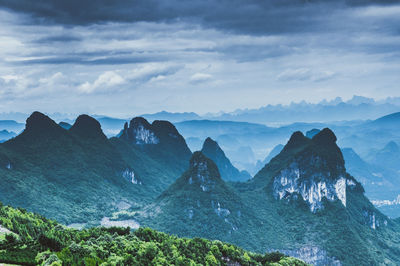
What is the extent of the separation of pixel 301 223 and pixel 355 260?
19.6 meters

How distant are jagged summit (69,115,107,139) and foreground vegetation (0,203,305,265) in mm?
114535

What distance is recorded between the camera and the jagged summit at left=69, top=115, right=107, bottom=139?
177 meters

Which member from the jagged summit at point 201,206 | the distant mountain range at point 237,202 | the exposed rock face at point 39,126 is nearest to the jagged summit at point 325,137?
the distant mountain range at point 237,202

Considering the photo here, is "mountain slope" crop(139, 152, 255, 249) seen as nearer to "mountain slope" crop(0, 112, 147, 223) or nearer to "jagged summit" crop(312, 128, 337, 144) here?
"mountain slope" crop(0, 112, 147, 223)

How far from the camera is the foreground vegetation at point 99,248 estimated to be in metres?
37.6

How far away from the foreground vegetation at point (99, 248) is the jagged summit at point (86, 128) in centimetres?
11454

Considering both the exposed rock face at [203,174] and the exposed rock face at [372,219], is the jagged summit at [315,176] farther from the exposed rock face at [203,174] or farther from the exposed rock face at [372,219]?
the exposed rock face at [203,174]

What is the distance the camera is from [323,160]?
12519 cm

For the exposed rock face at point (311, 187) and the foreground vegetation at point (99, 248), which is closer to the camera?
the foreground vegetation at point (99, 248)

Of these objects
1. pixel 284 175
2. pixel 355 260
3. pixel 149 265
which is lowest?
pixel 355 260

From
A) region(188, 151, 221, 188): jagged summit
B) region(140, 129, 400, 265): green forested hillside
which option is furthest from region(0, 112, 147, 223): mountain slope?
region(188, 151, 221, 188): jagged summit

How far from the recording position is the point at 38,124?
160875mm

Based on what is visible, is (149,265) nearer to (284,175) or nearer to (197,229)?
(197,229)

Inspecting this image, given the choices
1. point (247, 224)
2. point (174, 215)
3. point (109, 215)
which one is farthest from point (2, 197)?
point (247, 224)
